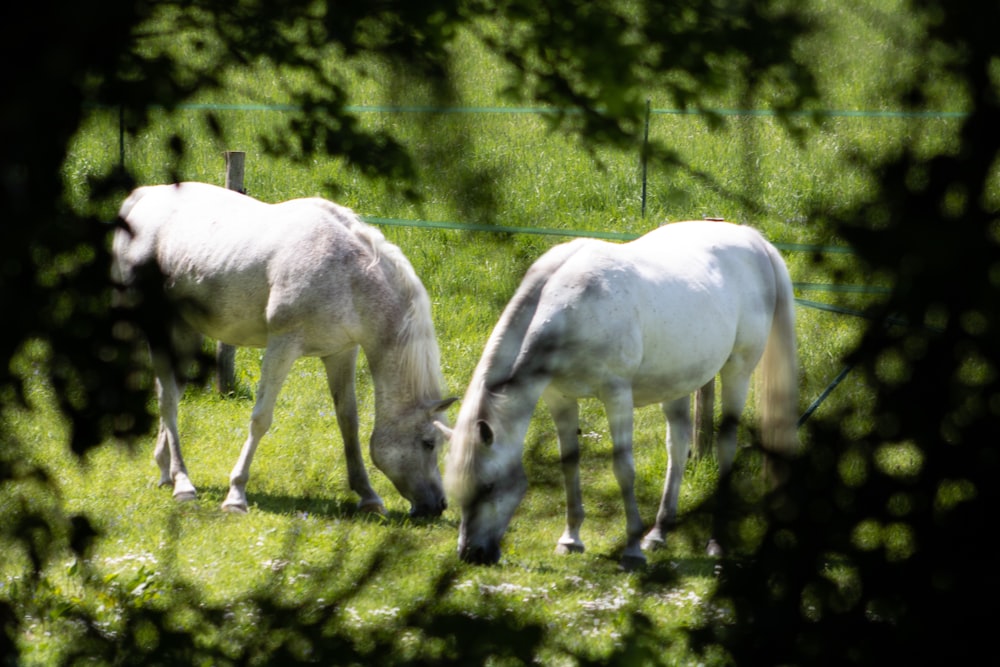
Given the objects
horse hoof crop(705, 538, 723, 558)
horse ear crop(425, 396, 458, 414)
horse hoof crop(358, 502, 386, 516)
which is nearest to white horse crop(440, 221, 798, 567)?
horse hoof crop(705, 538, 723, 558)

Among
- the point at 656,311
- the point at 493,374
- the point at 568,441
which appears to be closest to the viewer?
the point at 493,374

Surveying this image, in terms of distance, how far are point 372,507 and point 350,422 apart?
22.1 inches

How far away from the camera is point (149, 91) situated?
1911mm

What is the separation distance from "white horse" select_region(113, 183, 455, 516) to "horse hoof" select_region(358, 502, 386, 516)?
10 mm

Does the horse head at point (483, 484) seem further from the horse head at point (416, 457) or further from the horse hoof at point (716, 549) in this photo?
the horse head at point (416, 457)

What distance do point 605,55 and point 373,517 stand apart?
4870mm

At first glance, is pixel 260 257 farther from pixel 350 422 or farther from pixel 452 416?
pixel 452 416

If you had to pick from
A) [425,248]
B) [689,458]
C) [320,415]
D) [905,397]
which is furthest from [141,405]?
[425,248]

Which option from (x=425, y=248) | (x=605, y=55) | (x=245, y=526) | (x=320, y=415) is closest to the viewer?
(x=605, y=55)

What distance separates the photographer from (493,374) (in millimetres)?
5320

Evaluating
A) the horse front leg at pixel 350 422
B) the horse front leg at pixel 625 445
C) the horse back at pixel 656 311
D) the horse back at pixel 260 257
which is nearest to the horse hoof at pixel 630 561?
the horse front leg at pixel 625 445

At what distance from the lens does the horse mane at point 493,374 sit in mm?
5152

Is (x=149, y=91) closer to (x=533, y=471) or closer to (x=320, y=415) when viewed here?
(x=533, y=471)

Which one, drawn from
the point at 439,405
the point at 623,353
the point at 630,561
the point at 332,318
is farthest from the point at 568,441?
the point at 332,318
